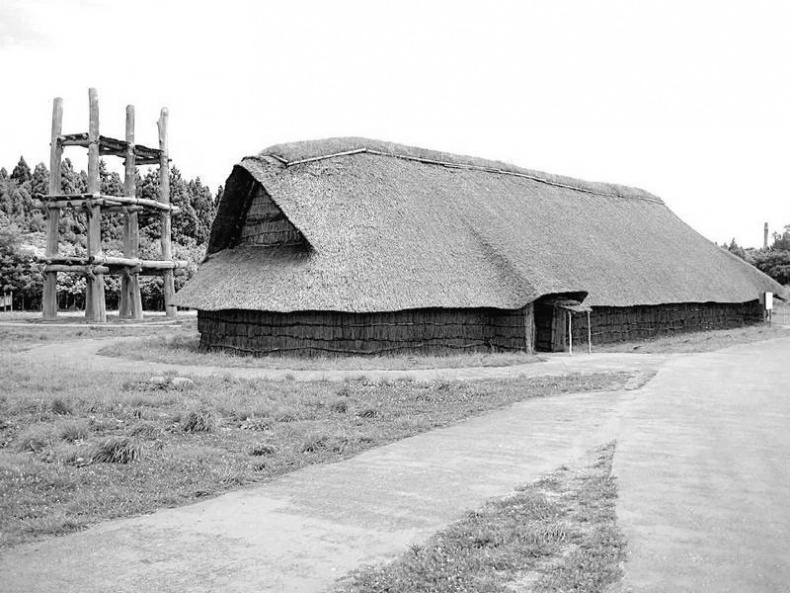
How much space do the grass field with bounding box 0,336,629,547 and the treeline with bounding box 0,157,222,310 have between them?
44.2 m

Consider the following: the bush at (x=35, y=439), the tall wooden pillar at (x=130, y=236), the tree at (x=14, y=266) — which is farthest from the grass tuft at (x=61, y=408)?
the tree at (x=14, y=266)

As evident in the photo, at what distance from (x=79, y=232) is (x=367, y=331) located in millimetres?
61351

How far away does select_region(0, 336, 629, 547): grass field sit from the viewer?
26.6 feet

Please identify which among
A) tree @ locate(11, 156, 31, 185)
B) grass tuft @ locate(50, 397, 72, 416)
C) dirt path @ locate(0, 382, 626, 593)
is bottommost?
dirt path @ locate(0, 382, 626, 593)

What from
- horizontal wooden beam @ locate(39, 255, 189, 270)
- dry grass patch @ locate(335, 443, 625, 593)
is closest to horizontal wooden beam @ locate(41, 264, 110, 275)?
horizontal wooden beam @ locate(39, 255, 189, 270)

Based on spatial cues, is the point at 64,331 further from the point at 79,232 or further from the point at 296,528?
the point at 79,232

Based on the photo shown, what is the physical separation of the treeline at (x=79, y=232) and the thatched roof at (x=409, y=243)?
103 ft

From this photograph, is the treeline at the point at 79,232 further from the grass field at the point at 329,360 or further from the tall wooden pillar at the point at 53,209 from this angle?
the grass field at the point at 329,360

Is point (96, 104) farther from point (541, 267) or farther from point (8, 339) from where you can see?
point (541, 267)

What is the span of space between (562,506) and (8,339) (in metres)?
29.7

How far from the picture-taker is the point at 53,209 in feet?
144

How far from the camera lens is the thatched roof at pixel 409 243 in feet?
81.4

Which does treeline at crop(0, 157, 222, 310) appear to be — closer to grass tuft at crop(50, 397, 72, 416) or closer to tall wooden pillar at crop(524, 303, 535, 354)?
tall wooden pillar at crop(524, 303, 535, 354)

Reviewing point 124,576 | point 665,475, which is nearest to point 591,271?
point 665,475
